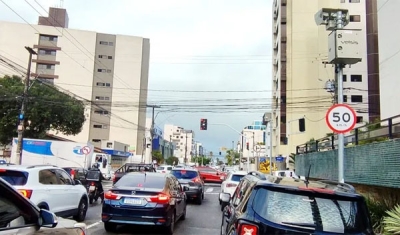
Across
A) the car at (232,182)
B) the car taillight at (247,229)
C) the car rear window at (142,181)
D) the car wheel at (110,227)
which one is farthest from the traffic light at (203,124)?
the car taillight at (247,229)

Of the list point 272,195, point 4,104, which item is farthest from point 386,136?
point 4,104

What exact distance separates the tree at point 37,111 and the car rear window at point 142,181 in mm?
32680

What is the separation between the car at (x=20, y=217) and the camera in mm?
3326

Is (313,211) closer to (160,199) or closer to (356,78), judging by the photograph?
(160,199)

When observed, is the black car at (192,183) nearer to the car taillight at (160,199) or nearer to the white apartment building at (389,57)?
the car taillight at (160,199)

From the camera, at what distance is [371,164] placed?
1014 cm

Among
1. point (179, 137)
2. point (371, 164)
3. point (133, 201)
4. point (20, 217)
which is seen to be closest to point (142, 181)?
point (133, 201)

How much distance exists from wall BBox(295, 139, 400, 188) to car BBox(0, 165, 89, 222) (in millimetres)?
7932

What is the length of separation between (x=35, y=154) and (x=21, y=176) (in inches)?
1124

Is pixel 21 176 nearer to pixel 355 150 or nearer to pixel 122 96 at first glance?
pixel 355 150

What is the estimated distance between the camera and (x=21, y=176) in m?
9.21

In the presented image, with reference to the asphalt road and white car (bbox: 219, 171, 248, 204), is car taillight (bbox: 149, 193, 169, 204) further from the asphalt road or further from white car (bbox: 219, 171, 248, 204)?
white car (bbox: 219, 171, 248, 204)

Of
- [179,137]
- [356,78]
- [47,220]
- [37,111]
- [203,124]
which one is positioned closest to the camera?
[47,220]

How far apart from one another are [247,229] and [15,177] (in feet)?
22.0
